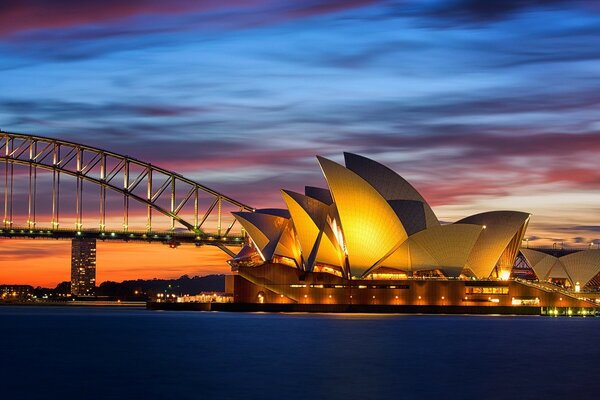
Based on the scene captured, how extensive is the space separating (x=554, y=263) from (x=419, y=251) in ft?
173

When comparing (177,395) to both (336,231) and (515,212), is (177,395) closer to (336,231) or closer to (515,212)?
(336,231)

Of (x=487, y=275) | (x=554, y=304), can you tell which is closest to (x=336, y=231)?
(x=487, y=275)

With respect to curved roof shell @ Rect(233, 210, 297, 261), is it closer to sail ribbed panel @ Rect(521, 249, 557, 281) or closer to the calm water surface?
the calm water surface

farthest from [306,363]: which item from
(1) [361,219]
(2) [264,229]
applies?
(2) [264,229]

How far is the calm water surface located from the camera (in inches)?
1905

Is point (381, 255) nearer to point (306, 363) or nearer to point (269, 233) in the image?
point (269, 233)

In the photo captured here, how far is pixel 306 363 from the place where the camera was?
199ft

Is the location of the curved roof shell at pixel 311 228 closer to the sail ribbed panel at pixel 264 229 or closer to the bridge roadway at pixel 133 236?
the sail ribbed panel at pixel 264 229

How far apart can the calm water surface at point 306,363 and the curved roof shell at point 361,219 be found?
22508 millimetres

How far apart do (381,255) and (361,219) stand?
26.2 ft

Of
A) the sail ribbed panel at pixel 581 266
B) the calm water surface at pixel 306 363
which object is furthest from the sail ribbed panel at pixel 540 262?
the calm water surface at pixel 306 363

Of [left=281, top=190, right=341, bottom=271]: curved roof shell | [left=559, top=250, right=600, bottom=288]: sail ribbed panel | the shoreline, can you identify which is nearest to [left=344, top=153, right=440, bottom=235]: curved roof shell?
[left=281, top=190, right=341, bottom=271]: curved roof shell

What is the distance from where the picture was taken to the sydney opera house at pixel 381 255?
11988 centimetres

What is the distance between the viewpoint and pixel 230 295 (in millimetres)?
141625
